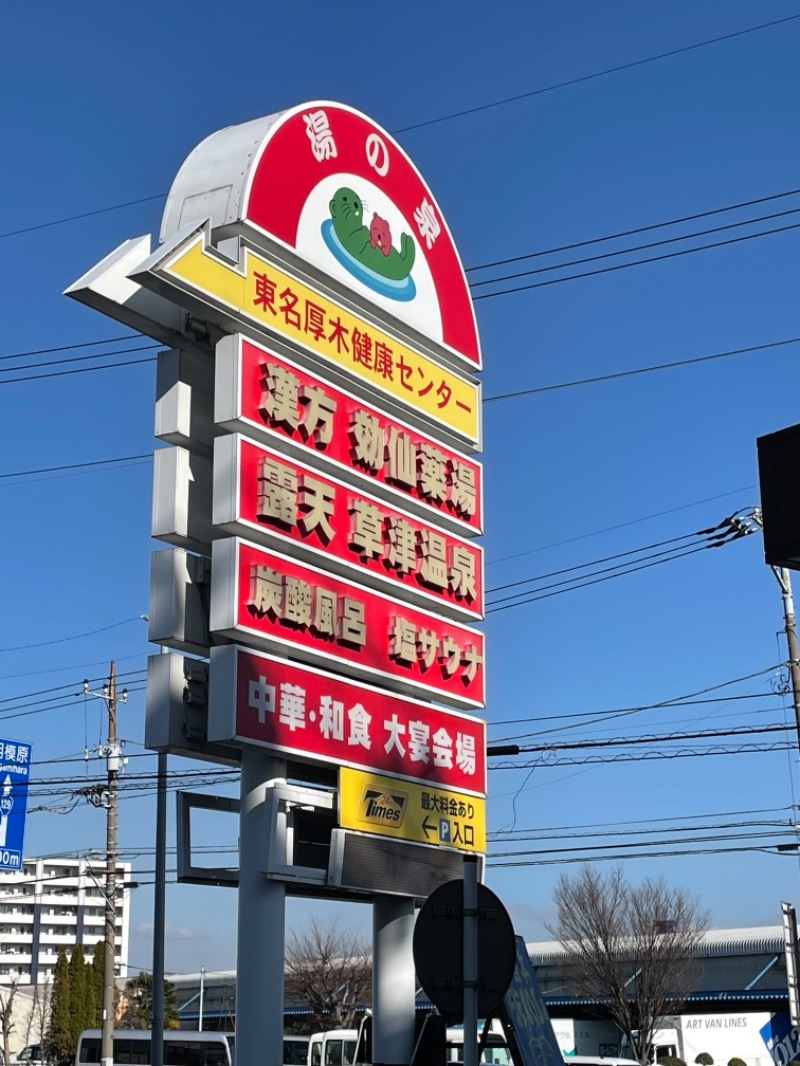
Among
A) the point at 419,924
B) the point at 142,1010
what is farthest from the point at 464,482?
the point at 142,1010

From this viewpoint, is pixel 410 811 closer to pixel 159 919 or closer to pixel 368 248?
pixel 368 248

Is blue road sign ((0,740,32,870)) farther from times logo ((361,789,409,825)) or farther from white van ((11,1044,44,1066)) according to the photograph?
white van ((11,1044,44,1066))

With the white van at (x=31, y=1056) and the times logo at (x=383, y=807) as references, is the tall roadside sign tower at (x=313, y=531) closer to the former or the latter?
the times logo at (x=383, y=807)

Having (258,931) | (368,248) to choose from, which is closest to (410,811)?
(258,931)

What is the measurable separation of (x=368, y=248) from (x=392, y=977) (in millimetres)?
7676

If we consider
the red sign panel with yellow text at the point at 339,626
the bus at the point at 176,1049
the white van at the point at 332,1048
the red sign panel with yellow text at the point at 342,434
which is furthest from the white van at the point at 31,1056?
the red sign panel with yellow text at the point at 342,434

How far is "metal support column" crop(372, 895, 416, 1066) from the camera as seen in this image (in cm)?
1370

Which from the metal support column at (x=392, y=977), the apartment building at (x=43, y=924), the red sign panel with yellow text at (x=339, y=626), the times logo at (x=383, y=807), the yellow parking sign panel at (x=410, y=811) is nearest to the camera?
the red sign panel with yellow text at (x=339, y=626)

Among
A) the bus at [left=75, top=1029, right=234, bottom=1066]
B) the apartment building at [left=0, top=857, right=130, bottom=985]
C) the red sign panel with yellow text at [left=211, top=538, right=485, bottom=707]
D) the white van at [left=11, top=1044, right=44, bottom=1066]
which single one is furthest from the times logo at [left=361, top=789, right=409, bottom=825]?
the apartment building at [left=0, top=857, right=130, bottom=985]

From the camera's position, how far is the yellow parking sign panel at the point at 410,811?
43.6 feet

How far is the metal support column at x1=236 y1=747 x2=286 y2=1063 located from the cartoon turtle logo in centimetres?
539

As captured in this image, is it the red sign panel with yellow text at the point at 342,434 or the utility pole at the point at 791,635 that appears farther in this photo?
the utility pole at the point at 791,635

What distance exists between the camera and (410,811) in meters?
14.1

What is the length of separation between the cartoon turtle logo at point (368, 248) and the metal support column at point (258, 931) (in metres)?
5.39
